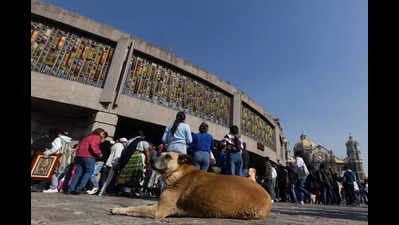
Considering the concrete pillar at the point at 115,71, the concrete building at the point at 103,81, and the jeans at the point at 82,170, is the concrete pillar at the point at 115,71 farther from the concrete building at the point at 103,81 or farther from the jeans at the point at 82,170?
the jeans at the point at 82,170

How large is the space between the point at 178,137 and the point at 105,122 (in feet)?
23.6

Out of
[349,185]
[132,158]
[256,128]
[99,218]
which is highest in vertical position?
[256,128]

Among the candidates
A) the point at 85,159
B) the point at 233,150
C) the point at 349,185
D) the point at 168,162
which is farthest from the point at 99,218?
the point at 349,185

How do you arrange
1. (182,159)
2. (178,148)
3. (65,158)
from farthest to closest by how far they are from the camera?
(65,158), (178,148), (182,159)

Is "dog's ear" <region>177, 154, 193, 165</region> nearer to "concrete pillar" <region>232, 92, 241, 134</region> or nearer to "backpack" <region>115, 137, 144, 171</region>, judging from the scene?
"backpack" <region>115, 137, 144, 171</region>

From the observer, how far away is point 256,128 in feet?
64.0

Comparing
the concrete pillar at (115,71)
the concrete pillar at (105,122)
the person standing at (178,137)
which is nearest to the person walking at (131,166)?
the person standing at (178,137)

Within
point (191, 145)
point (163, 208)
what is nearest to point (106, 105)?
point (191, 145)

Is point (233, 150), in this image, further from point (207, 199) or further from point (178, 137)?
point (207, 199)

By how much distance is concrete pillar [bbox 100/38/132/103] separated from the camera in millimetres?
10938

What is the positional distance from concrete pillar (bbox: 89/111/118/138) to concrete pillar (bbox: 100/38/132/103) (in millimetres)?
775

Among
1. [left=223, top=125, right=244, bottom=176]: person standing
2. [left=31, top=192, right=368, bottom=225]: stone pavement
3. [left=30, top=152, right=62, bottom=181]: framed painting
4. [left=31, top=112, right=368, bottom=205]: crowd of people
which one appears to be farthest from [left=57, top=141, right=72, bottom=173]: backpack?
[left=223, top=125, right=244, bottom=176]: person standing

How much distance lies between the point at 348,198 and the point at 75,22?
18609 mm
